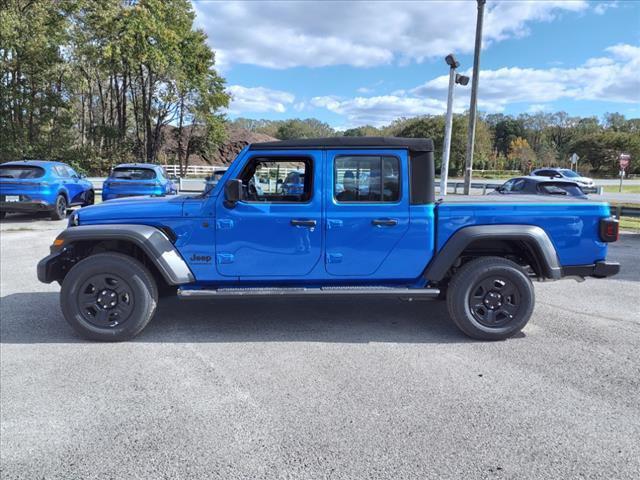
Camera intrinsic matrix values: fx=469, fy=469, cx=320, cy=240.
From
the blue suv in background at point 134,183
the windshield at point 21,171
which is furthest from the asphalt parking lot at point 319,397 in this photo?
the windshield at point 21,171

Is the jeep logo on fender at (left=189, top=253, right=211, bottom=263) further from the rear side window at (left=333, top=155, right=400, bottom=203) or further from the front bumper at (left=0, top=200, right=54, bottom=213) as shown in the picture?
the front bumper at (left=0, top=200, right=54, bottom=213)

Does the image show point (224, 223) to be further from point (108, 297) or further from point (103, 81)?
point (103, 81)

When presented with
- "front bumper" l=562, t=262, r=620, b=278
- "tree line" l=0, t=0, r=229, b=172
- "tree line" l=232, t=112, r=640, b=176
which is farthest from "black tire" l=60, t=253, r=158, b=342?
"tree line" l=232, t=112, r=640, b=176

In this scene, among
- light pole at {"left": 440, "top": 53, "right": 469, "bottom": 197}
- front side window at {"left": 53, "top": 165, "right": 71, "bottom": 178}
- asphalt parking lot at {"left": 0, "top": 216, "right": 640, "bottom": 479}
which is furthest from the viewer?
front side window at {"left": 53, "top": 165, "right": 71, "bottom": 178}

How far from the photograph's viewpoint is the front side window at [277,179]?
14.4 feet

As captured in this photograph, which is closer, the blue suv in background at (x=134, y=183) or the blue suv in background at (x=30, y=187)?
the blue suv in background at (x=30, y=187)

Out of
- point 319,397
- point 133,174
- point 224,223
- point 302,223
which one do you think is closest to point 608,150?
point 133,174

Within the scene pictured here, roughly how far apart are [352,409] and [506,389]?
1177mm

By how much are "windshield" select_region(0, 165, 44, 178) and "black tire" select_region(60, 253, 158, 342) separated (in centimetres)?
916

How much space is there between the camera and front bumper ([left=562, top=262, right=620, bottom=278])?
4.43m

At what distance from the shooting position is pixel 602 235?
14.4 ft

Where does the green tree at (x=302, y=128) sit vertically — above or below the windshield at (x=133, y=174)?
above

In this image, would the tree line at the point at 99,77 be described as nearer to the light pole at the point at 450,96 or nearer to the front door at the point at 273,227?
the light pole at the point at 450,96

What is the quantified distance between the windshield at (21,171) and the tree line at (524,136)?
22465mm
